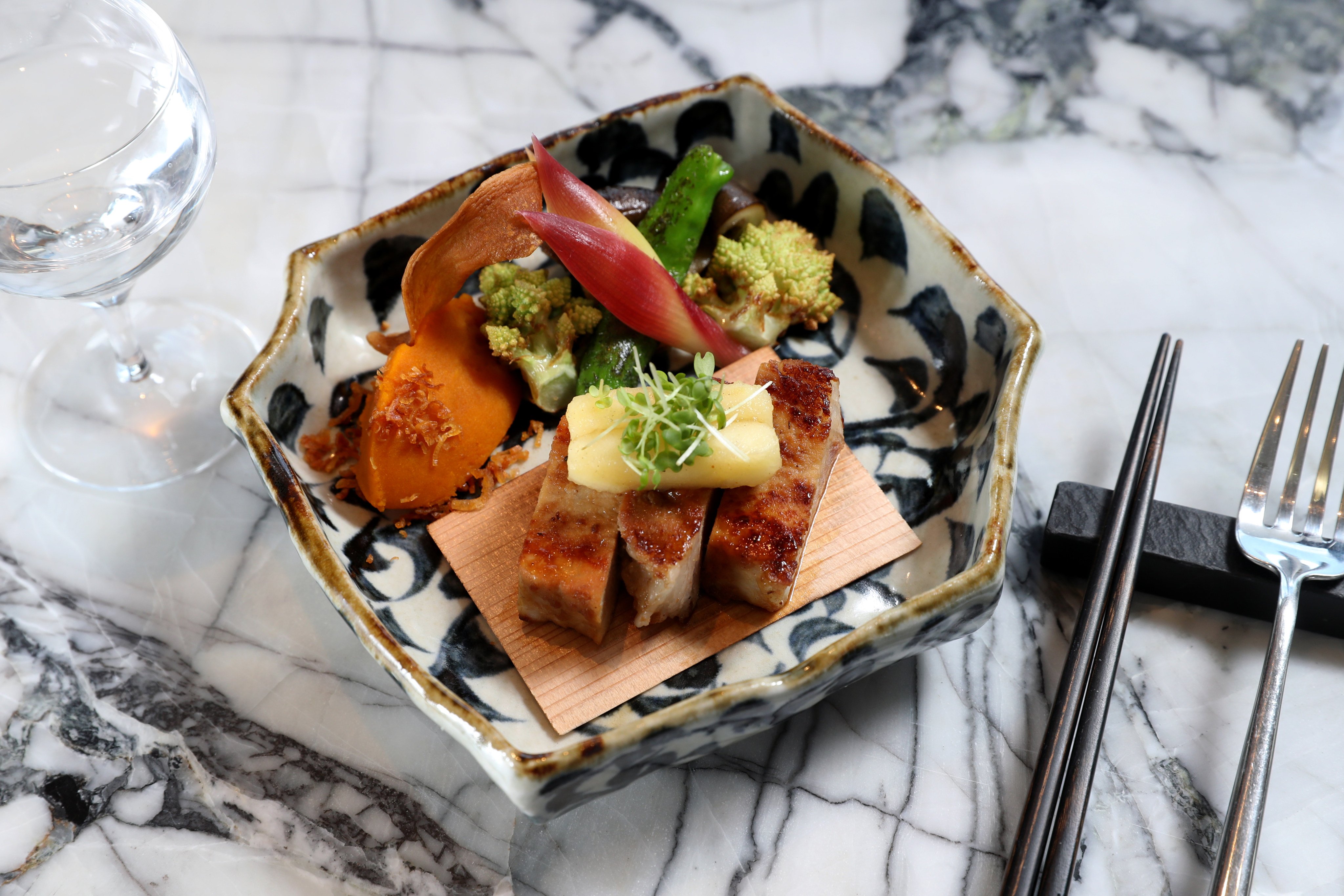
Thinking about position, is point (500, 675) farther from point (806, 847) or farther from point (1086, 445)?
point (1086, 445)

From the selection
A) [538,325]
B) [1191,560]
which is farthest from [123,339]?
[1191,560]

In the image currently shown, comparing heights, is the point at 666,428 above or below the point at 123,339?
above

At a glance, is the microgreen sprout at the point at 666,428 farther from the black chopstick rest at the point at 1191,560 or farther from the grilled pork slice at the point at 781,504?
the black chopstick rest at the point at 1191,560

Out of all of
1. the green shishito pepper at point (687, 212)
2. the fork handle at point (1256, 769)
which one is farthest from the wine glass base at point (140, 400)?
the fork handle at point (1256, 769)

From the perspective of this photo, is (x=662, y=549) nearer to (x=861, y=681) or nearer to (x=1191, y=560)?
(x=861, y=681)

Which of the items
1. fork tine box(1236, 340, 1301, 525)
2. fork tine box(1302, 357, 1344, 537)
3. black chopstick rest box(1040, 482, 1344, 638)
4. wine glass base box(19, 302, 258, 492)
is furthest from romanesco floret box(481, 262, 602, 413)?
fork tine box(1302, 357, 1344, 537)

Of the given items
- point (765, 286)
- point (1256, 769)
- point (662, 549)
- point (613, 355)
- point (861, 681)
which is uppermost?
point (765, 286)
